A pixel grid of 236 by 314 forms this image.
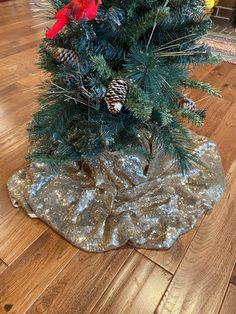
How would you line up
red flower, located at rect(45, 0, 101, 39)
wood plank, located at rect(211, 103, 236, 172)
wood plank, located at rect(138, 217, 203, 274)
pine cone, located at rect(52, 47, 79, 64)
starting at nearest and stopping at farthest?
red flower, located at rect(45, 0, 101, 39) < pine cone, located at rect(52, 47, 79, 64) < wood plank, located at rect(138, 217, 203, 274) < wood plank, located at rect(211, 103, 236, 172)

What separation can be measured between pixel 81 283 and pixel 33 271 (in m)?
0.14

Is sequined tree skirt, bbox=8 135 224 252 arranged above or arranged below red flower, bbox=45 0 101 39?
below

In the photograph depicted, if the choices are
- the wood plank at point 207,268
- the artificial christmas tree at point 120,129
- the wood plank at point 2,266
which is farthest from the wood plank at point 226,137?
the wood plank at point 2,266

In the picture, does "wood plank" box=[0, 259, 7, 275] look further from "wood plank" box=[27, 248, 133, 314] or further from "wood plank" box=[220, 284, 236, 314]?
"wood plank" box=[220, 284, 236, 314]

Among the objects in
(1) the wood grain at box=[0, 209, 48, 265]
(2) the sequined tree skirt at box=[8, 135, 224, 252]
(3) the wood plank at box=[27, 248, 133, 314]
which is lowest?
(3) the wood plank at box=[27, 248, 133, 314]

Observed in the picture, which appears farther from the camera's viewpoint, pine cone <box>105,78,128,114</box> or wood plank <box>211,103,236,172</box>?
wood plank <box>211,103,236,172</box>

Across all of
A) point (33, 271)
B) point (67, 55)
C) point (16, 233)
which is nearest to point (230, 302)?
point (33, 271)

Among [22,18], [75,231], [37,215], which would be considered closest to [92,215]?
[75,231]

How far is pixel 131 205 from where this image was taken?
854mm

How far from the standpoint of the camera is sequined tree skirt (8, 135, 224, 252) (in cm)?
79

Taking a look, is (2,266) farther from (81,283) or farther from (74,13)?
(74,13)

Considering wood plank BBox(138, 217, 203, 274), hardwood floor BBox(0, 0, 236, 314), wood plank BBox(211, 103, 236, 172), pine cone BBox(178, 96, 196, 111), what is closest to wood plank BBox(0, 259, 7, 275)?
hardwood floor BBox(0, 0, 236, 314)

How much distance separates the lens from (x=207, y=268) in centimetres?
74

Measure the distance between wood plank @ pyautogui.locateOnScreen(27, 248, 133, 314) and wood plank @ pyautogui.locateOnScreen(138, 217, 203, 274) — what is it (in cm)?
7
